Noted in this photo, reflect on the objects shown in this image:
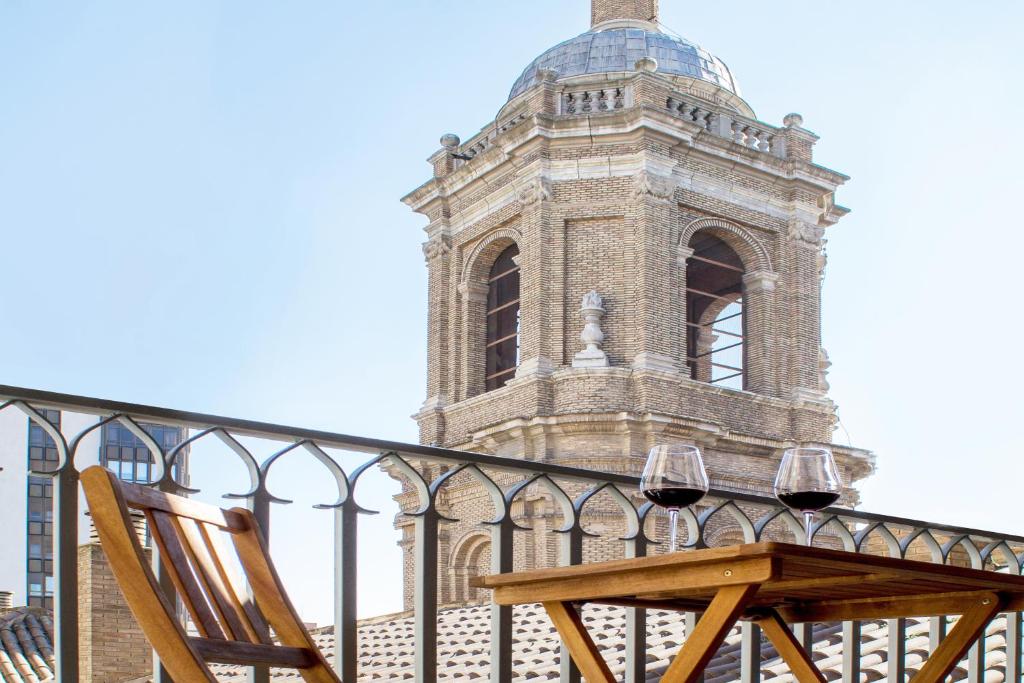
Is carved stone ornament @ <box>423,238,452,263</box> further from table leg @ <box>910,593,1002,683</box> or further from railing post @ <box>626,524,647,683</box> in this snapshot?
table leg @ <box>910,593,1002,683</box>

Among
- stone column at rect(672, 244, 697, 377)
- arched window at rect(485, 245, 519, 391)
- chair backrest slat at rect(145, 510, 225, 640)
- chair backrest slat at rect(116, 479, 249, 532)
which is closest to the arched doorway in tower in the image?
arched window at rect(485, 245, 519, 391)

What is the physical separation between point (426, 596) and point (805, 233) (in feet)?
76.3

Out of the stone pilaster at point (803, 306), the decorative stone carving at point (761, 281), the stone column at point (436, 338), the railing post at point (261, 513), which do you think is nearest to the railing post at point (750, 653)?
the railing post at point (261, 513)

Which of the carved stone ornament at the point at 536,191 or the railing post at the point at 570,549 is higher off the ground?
the carved stone ornament at the point at 536,191

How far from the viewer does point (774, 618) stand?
339 cm

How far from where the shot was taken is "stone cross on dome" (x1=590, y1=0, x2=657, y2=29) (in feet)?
98.3

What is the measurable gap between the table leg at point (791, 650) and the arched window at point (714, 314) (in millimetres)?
23048

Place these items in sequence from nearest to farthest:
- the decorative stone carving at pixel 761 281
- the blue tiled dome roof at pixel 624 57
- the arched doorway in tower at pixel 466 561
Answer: the arched doorway in tower at pixel 466 561 < the decorative stone carving at pixel 761 281 < the blue tiled dome roof at pixel 624 57

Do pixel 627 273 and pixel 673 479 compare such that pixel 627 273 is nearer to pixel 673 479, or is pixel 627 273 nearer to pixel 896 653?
pixel 896 653

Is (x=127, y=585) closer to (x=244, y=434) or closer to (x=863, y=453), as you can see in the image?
(x=244, y=434)

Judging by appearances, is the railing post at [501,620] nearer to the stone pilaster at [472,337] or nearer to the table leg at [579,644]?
the table leg at [579,644]

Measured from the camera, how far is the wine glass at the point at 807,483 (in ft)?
10.9

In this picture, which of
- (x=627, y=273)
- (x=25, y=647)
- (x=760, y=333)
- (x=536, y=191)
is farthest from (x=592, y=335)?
(x=25, y=647)

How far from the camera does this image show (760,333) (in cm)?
2541
